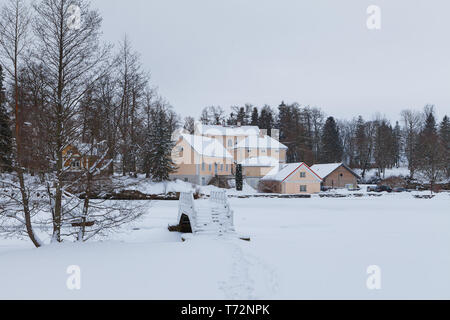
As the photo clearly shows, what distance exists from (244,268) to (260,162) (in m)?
38.5

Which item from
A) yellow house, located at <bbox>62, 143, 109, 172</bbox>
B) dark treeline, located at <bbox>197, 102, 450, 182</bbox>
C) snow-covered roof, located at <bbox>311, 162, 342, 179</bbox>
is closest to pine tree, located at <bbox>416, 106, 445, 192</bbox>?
dark treeline, located at <bbox>197, 102, 450, 182</bbox>

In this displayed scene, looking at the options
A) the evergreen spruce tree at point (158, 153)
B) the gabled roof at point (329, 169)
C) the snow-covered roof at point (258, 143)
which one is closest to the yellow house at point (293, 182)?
the gabled roof at point (329, 169)

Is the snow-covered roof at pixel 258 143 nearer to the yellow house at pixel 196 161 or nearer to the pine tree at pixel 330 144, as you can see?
the yellow house at pixel 196 161

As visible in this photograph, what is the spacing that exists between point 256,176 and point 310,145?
26.8 meters

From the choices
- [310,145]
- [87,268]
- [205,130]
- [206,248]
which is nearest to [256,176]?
[205,130]

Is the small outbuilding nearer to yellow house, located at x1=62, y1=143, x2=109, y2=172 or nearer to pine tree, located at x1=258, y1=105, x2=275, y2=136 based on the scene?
pine tree, located at x1=258, y1=105, x2=275, y2=136

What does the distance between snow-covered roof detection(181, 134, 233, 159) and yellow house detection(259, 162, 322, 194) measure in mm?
8383

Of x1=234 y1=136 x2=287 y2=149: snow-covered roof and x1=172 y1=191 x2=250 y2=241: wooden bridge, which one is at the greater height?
x1=234 y1=136 x2=287 y2=149: snow-covered roof

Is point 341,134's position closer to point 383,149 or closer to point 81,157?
point 383,149

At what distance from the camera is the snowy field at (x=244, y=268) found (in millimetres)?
7023

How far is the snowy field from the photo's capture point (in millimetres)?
7023

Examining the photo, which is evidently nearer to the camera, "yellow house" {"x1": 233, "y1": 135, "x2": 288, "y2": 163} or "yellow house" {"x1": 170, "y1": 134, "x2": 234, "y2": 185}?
"yellow house" {"x1": 170, "y1": 134, "x2": 234, "y2": 185}
